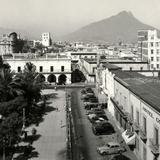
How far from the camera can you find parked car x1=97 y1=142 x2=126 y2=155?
Answer: 33406mm

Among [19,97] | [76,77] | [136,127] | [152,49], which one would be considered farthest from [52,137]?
[152,49]

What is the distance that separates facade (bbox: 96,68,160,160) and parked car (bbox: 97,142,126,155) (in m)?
1.03

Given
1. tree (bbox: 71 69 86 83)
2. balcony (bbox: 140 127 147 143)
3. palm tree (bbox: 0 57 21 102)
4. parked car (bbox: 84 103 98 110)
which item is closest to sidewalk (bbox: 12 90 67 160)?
parked car (bbox: 84 103 98 110)

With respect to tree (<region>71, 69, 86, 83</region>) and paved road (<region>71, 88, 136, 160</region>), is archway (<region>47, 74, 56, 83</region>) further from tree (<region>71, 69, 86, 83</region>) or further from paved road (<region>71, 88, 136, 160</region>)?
paved road (<region>71, 88, 136, 160</region>)

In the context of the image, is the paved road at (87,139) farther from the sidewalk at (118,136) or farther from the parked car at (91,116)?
the parked car at (91,116)

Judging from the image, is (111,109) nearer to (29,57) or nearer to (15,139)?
(15,139)

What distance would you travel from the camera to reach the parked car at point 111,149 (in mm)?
33406

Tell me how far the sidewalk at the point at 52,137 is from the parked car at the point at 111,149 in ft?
11.9

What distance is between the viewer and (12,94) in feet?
158

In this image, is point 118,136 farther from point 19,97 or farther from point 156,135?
point 19,97

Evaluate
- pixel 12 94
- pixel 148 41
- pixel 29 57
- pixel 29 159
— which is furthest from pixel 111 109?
pixel 148 41

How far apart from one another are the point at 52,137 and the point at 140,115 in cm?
1274

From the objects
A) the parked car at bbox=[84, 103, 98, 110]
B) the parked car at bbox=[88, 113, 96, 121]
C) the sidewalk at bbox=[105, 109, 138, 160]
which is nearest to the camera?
the sidewalk at bbox=[105, 109, 138, 160]

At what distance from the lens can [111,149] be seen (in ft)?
111
